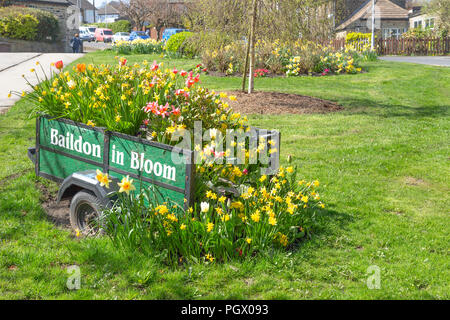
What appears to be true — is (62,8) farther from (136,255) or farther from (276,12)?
(136,255)

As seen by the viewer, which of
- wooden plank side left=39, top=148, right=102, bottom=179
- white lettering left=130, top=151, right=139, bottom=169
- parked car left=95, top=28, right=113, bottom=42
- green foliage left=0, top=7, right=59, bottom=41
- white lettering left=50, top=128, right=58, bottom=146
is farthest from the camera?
parked car left=95, top=28, right=113, bottom=42

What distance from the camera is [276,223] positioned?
A: 14.5 feet

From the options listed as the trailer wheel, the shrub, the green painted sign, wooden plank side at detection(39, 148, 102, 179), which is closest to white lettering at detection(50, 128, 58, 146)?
the green painted sign

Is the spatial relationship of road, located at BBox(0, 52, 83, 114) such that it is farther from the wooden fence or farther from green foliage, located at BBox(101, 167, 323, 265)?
the wooden fence

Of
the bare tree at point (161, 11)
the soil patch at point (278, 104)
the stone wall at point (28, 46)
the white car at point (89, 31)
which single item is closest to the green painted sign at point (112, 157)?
the soil patch at point (278, 104)

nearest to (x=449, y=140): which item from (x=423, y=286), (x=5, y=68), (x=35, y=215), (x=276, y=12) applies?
(x=276, y=12)

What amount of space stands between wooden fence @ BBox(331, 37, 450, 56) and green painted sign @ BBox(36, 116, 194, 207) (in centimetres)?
3251

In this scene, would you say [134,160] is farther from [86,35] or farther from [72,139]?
[86,35]

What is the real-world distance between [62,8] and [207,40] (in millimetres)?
32492

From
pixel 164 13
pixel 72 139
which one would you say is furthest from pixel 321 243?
pixel 164 13

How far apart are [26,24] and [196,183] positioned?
3261cm

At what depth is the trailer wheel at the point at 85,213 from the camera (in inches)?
182

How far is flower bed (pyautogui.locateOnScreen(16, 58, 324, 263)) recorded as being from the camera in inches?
167

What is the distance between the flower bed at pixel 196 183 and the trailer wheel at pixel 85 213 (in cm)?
22
